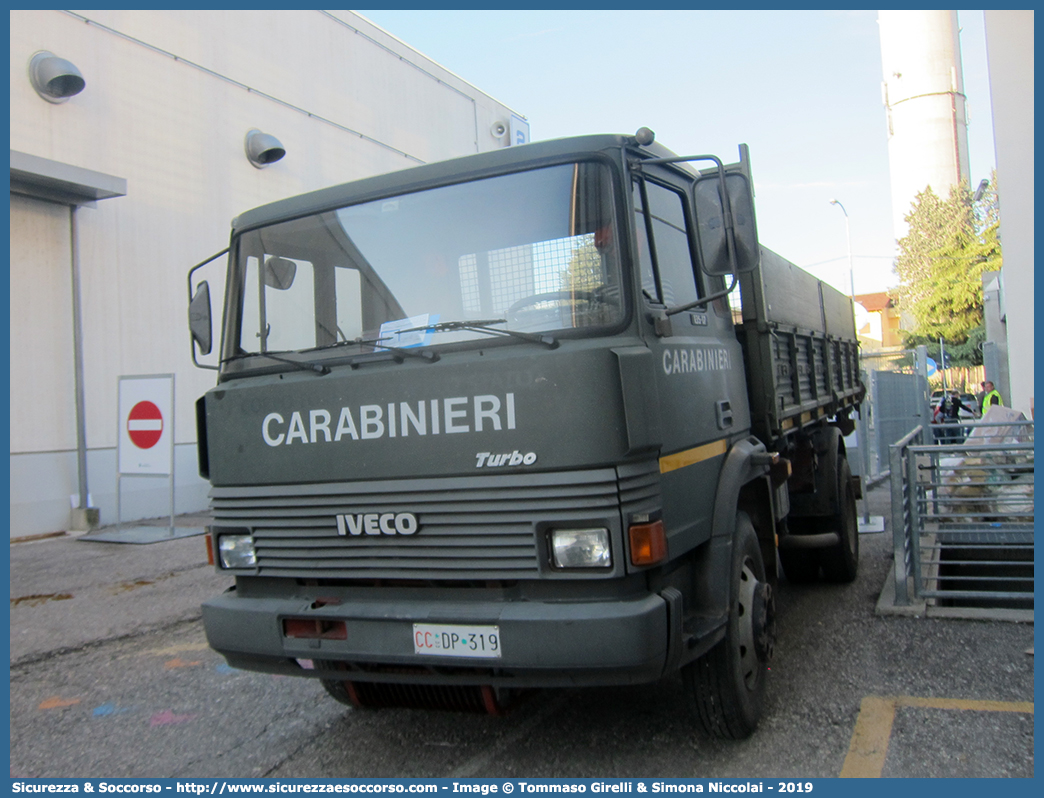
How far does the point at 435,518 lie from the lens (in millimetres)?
3422

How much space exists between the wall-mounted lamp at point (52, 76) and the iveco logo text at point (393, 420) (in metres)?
9.25

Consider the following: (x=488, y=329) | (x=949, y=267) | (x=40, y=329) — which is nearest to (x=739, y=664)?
(x=488, y=329)

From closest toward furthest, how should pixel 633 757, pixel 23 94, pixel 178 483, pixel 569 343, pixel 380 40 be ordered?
pixel 569 343
pixel 633 757
pixel 23 94
pixel 178 483
pixel 380 40

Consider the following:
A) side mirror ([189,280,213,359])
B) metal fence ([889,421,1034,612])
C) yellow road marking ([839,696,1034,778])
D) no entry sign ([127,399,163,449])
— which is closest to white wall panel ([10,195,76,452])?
no entry sign ([127,399,163,449])

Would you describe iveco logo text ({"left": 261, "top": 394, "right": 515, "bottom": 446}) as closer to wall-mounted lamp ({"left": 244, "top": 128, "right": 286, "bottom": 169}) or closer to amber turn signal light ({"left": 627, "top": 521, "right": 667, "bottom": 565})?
amber turn signal light ({"left": 627, "top": 521, "right": 667, "bottom": 565})

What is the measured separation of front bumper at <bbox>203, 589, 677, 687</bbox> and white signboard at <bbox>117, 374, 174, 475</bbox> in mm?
7134

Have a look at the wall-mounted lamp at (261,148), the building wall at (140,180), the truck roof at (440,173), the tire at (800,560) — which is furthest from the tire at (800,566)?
the wall-mounted lamp at (261,148)

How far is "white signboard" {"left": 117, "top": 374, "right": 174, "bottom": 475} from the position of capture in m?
10.4

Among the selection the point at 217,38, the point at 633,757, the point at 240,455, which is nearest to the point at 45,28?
the point at 217,38

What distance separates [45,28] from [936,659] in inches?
474

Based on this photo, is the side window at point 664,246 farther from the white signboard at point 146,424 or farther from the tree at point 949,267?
the tree at point 949,267

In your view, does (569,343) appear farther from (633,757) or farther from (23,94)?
(23,94)

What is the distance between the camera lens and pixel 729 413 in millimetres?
4223

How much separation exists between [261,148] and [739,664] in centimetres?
1230
